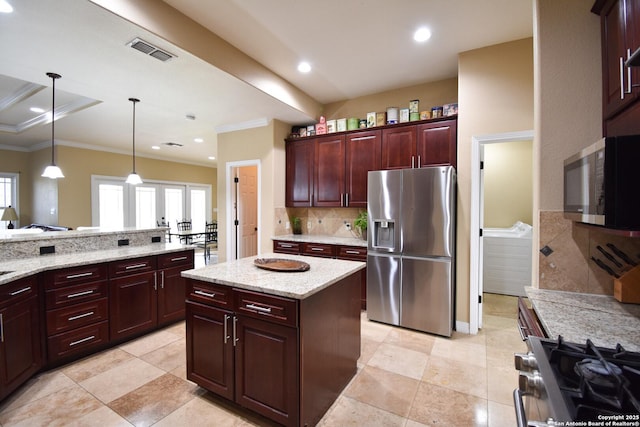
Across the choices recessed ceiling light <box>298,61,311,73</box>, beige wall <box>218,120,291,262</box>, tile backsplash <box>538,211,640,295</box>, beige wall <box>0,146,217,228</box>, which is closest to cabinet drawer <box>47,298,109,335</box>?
beige wall <box>218,120,291,262</box>

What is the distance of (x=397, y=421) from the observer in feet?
5.90

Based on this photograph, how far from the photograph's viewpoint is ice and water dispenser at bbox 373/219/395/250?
3.22 m

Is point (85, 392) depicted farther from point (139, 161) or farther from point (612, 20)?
point (139, 161)

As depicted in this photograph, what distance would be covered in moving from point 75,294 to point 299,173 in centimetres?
299

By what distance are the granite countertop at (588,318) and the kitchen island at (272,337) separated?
1116 mm

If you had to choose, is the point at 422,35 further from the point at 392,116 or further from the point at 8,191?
the point at 8,191

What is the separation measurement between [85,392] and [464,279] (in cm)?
349

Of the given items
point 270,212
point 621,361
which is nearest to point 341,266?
point 621,361

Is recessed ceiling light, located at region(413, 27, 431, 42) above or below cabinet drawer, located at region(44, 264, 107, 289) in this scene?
above

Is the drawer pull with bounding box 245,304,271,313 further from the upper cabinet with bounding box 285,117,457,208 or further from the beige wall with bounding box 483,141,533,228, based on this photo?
the beige wall with bounding box 483,141,533,228

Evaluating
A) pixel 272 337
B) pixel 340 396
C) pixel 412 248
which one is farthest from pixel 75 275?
pixel 412 248

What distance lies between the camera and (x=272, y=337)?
1653mm

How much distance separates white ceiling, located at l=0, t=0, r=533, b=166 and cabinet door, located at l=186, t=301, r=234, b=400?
2189 millimetres

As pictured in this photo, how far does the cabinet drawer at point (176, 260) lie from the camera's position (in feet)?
10.0
